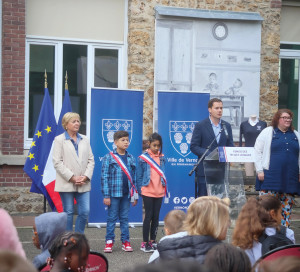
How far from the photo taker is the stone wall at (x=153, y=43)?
36.4 feet

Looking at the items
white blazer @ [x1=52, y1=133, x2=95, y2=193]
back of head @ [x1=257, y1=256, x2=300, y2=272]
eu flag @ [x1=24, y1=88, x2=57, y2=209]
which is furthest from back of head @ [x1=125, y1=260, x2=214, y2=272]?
eu flag @ [x1=24, y1=88, x2=57, y2=209]

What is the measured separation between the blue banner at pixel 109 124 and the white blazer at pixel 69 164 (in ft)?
4.81

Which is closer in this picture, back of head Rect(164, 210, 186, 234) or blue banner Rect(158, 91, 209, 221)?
back of head Rect(164, 210, 186, 234)

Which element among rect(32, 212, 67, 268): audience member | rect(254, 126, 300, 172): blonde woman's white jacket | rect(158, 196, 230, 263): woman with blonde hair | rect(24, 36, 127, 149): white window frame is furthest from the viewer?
rect(24, 36, 127, 149): white window frame

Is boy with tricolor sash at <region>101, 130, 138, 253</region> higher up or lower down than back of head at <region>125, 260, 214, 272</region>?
lower down

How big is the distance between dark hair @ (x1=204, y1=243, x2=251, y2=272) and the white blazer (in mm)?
5188

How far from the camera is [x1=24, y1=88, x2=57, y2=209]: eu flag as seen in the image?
8820 millimetres

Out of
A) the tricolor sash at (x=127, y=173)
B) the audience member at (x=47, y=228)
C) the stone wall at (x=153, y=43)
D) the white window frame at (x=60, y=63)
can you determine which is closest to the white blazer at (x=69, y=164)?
the tricolor sash at (x=127, y=173)

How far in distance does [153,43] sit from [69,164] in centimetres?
427

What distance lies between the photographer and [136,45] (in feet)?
36.4

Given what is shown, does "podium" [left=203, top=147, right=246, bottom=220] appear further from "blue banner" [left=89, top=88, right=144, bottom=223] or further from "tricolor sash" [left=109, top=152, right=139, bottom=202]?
"blue banner" [left=89, top=88, right=144, bottom=223]

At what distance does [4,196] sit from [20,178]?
44 centimetres

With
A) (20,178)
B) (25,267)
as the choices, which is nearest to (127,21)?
(20,178)

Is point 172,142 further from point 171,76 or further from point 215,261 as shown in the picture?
point 215,261
